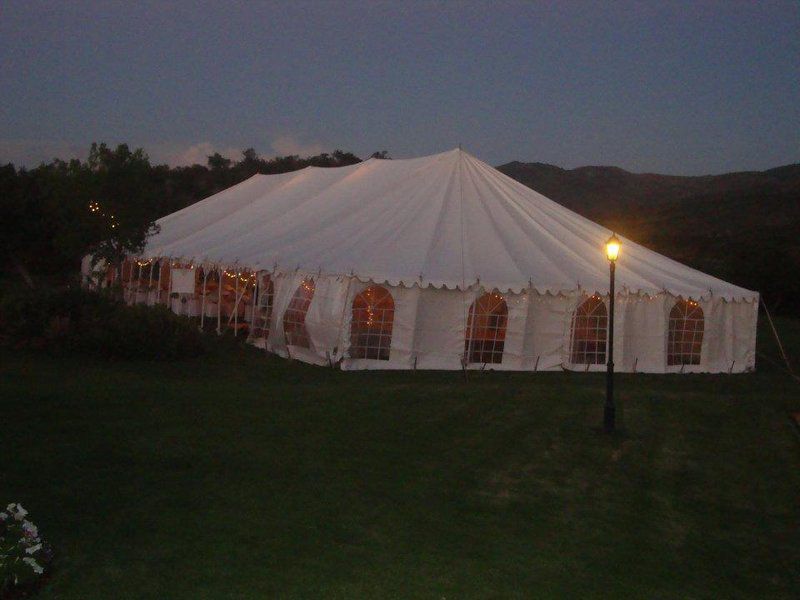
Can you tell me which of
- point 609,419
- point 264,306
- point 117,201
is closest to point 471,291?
point 264,306

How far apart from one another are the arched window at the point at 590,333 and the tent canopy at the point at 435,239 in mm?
466

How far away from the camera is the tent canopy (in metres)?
14.4

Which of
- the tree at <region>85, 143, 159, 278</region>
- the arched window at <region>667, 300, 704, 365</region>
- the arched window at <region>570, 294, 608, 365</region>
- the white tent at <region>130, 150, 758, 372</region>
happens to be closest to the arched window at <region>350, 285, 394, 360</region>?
the white tent at <region>130, 150, 758, 372</region>

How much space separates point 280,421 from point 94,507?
128 inches

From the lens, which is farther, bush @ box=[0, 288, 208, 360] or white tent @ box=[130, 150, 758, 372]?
white tent @ box=[130, 150, 758, 372]

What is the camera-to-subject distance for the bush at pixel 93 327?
1363 centimetres

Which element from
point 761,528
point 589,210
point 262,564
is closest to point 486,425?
point 761,528

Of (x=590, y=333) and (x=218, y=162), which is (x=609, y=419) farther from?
(x=218, y=162)

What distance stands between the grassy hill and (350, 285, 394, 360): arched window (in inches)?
912

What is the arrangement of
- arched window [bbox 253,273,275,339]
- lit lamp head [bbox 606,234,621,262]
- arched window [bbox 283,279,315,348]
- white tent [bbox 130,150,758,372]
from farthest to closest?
arched window [bbox 253,273,275,339] → arched window [bbox 283,279,315,348] → white tent [bbox 130,150,758,372] → lit lamp head [bbox 606,234,621,262]

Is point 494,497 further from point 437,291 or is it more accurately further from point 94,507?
point 437,291

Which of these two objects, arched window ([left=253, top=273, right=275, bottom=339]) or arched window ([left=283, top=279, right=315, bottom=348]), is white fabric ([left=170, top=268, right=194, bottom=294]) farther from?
arched window ([left=283, top=279, right=315, bottom=348])

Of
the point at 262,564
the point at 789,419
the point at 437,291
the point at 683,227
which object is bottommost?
the point at 262,564

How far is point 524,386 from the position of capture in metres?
12.4
